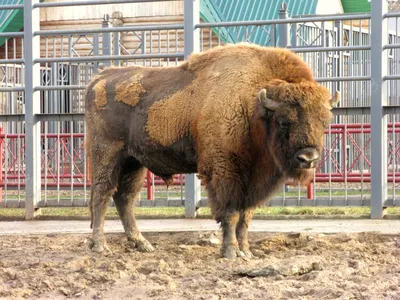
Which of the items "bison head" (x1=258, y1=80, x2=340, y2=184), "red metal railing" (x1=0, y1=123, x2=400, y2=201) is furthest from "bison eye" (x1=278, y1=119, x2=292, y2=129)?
"red metal railing" (x1=0, y1=123, x2=400, y2=201)

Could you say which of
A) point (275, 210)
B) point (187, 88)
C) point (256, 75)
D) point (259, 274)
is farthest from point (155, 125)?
point (275, 210)

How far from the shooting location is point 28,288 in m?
7.23

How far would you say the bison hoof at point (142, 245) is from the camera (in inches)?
369

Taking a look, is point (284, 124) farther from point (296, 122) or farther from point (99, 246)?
point (99, 246)

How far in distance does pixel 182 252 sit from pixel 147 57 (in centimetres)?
407

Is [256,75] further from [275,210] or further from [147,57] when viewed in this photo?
[275,210]

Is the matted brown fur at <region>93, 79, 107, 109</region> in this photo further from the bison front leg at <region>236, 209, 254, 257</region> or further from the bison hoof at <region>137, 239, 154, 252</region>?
the bison front leg at <region>236, 209, 254, 257</region>

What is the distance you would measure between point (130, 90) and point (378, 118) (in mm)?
3483

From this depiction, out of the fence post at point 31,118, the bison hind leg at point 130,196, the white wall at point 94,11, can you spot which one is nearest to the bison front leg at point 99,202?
the bison hind leg at point 130,196

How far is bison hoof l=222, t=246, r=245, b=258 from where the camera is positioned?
8.46 metres

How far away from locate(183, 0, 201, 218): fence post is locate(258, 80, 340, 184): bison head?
11.6ft

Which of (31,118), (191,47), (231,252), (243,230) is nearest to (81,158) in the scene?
(31,118)

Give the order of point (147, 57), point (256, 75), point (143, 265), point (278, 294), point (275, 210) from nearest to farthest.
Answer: point (278, 294) → point (143, 265) → point (256, 75) → point (147, 57) → point (275, 210)

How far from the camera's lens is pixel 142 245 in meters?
9.45
